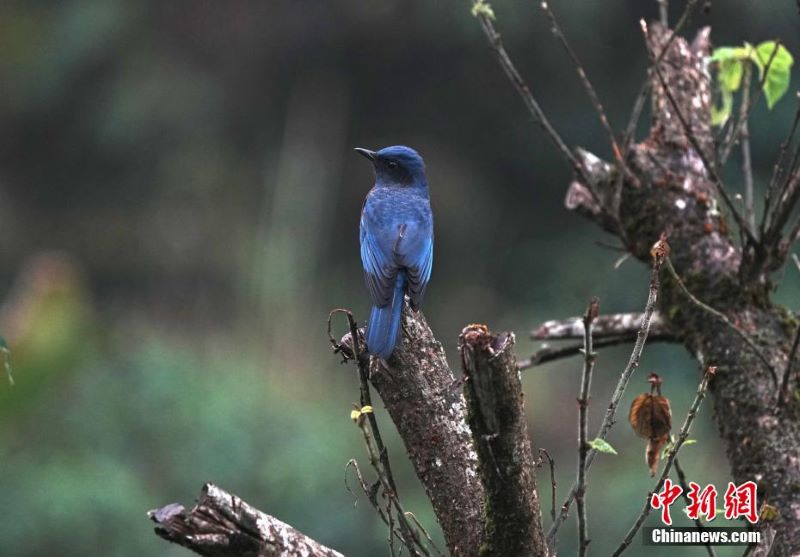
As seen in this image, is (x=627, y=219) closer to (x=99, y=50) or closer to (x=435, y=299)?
(x=435, y=299)

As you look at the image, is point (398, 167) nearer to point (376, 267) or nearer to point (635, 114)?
point (376, 267)

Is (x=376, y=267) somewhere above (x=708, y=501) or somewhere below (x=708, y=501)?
above

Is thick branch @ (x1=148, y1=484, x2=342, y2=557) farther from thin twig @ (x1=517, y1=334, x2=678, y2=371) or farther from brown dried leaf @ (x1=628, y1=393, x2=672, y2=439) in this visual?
thin twig @ (x1=517, y1=334, x2=678, y2=371)

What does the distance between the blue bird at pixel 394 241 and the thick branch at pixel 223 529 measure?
2.21 feet

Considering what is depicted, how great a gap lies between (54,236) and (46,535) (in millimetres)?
5656

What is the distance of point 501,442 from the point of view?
2.22m

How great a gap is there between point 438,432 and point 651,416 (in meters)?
0.48

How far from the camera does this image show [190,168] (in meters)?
11.2

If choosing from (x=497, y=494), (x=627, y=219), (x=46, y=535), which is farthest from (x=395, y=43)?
(x=497, y=494)

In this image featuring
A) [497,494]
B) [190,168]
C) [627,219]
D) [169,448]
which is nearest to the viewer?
[497,494]

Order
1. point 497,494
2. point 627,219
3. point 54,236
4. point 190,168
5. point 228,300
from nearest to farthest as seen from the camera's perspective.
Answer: point 497,494
point 627,219
point 228,300
point 190,168
point 54,236

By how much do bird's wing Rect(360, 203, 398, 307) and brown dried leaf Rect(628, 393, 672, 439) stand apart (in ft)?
2.66

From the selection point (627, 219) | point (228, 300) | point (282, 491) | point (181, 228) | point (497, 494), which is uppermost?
point (181, 228)

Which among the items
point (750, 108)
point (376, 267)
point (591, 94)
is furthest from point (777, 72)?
point (376, 267)
